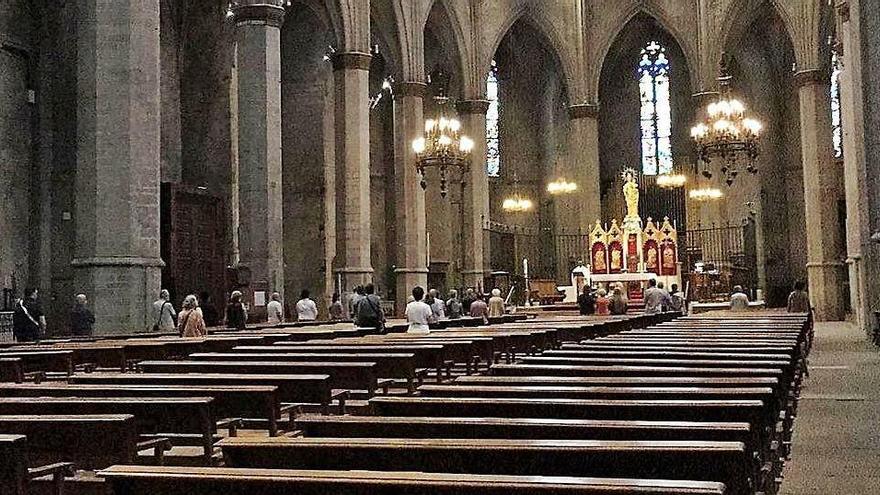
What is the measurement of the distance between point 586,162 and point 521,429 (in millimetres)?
30702

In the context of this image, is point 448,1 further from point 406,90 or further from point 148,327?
point 148,327

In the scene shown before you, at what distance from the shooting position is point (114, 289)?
15117 mm

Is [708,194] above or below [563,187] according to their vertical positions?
below

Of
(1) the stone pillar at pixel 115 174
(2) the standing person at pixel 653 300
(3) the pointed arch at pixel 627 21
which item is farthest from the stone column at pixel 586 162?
(1) the stone pillar at pixel 115 174

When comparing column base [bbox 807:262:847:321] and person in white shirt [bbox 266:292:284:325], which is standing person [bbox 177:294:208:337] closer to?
person in white shirt [bbox 266:292:284:325]

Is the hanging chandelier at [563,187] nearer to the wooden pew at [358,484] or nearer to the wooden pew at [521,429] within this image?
the wooden pew at [521,429]

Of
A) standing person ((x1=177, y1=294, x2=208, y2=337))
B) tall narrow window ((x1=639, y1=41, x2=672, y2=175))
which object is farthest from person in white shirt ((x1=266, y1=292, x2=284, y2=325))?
tall narrow window ((x1=639, y1=41, x2=672, y2=175))

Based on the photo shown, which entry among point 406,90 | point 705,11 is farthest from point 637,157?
point 406,90

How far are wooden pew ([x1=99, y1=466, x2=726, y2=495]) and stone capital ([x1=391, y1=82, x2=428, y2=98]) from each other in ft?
85.3

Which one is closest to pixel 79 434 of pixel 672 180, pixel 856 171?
pixel 856 171

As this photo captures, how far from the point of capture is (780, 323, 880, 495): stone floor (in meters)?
5.69

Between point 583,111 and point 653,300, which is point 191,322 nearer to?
point 653,300

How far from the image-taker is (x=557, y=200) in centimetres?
3469

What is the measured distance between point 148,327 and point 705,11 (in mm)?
23933
